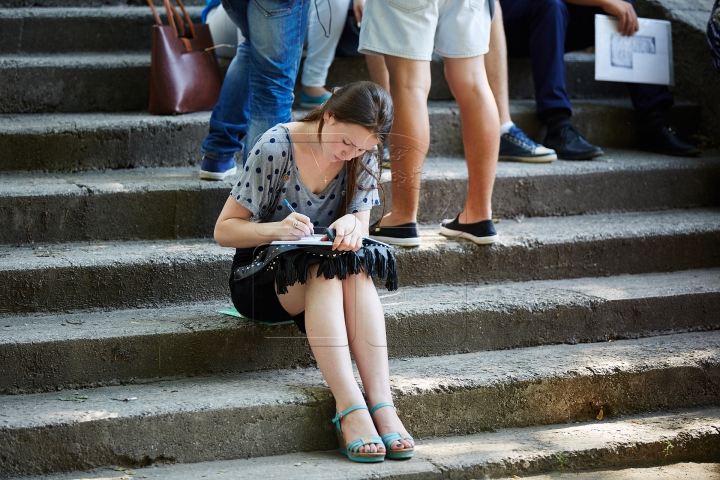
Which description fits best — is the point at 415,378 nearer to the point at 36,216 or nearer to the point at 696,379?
the point at 696,379

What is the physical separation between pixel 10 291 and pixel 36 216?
38cm

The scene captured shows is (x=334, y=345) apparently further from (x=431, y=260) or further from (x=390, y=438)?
(x=431, y=260)

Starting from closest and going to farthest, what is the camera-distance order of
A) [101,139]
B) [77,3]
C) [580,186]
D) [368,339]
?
[368,339]
[101,139]
[580,186]
[77,3]

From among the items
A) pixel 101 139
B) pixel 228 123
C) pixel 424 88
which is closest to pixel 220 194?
pixel 228 123

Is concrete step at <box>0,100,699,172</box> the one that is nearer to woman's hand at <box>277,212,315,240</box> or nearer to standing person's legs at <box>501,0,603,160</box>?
standing person's legs at <box>501,0,603,160</box>

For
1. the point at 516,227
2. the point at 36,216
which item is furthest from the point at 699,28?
the point at 36,216

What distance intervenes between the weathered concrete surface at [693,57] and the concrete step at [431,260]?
73cm

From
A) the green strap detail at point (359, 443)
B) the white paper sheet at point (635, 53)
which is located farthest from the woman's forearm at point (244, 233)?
the white paper sheet at point (635, 53)

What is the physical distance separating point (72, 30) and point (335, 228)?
2414 mm

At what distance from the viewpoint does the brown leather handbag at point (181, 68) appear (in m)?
3.48

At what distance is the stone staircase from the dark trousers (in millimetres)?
376

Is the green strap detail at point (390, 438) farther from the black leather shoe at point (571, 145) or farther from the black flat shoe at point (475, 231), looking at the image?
the black leather shoe at point (571, 145)

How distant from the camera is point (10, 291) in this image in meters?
2.66

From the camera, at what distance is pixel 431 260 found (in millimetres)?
3051
